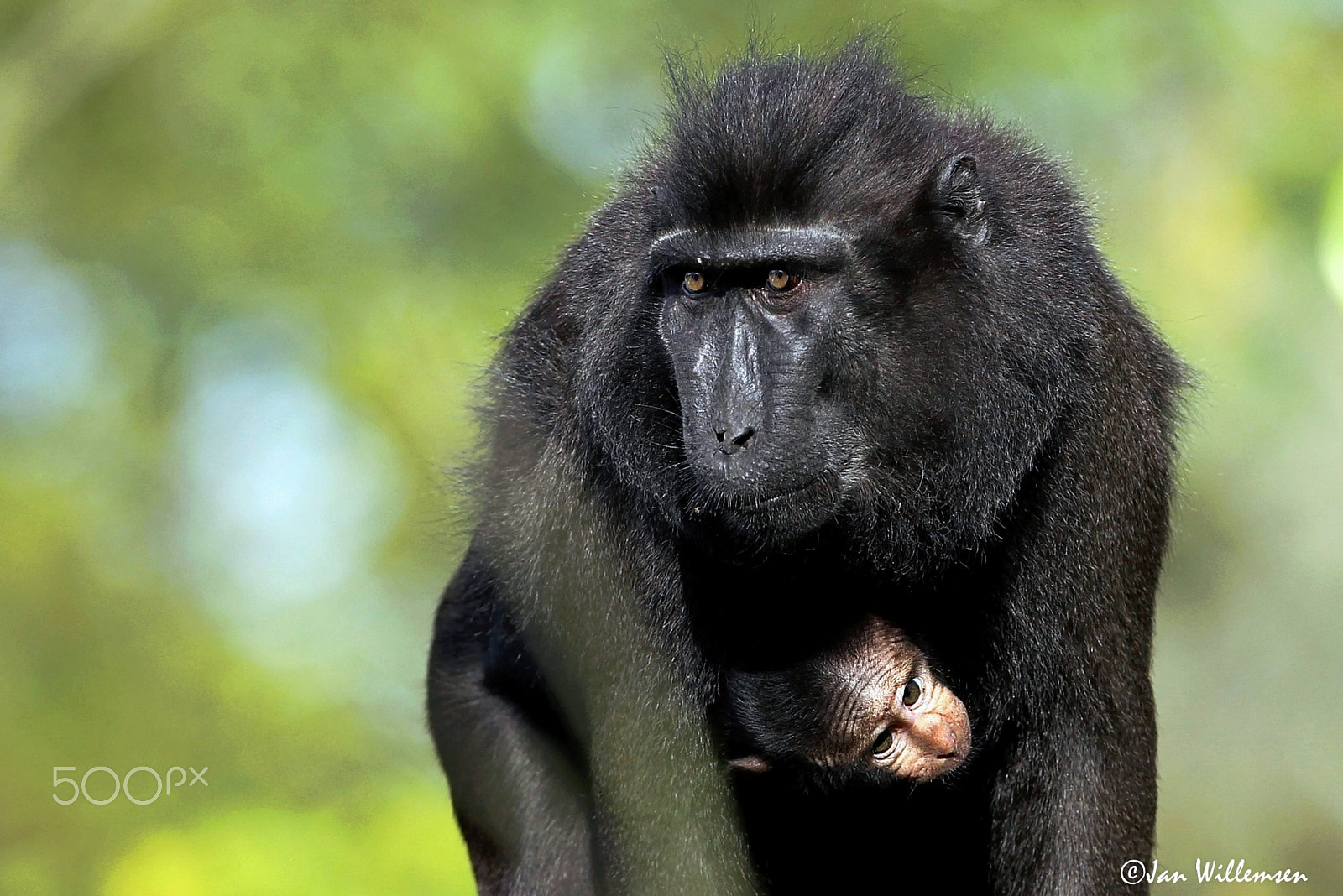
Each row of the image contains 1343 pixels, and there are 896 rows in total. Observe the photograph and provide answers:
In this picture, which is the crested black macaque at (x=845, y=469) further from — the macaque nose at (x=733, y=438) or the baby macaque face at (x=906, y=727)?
the baby macaque face at (x=906, y=727)

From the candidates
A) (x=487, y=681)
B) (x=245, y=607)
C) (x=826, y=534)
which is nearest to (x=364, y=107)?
(x=245, y=607)

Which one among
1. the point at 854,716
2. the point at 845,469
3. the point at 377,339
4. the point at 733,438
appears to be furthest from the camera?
the point at 377,339

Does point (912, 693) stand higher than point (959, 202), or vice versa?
point (959, 202)

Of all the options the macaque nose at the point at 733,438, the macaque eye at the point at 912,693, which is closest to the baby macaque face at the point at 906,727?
the macaque eye at the point at 912,693

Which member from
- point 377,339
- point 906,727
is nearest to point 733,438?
point 906,727

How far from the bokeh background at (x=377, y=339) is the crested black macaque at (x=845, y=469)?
5.73 meters

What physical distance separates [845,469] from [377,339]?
9.42 m

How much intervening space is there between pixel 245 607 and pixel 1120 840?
379 inches

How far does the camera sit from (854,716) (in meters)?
4.13

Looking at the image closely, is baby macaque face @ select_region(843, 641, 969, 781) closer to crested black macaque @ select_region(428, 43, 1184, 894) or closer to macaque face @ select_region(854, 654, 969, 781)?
macaque face @ select_region(854, 654, 969, 781)

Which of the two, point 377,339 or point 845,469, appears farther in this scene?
point 377,339

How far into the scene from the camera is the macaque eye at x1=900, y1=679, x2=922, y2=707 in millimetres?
4137

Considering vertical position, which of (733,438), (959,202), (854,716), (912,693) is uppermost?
(959,202)

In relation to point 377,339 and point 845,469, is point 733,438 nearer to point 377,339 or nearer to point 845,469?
point 845,469
